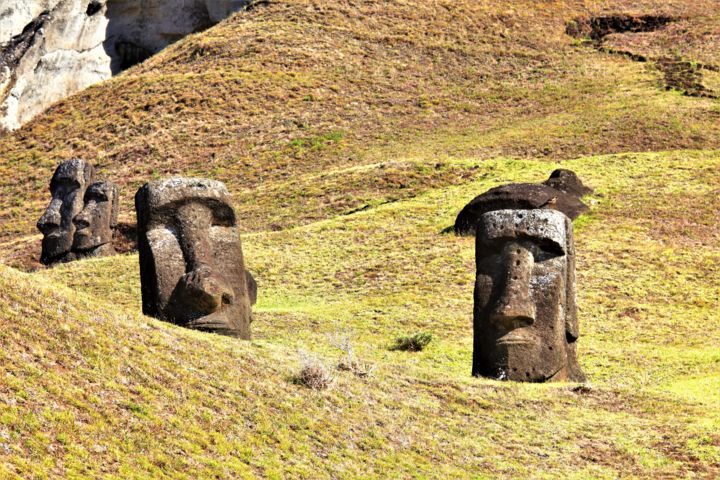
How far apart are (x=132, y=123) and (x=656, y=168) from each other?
2607 centimetres

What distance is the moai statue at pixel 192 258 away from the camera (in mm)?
19812

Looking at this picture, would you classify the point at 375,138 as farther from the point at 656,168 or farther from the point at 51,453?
the point at 51,453

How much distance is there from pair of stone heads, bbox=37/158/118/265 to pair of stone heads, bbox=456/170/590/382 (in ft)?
59.5

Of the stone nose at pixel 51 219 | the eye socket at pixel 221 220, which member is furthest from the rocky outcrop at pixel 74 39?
the eye socket at pixel 221 220

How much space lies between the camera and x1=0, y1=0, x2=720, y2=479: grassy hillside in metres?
13.1

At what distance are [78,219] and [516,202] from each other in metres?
12.4

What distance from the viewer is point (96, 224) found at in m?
35.9

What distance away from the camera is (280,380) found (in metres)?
15.4

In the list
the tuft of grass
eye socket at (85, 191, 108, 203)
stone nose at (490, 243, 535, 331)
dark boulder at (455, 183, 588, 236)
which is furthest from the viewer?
eye socket at (85, 191, 108, 203)

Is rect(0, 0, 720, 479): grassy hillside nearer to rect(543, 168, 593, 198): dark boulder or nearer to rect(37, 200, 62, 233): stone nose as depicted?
rect(543, 168, 593, 198): dark boulder

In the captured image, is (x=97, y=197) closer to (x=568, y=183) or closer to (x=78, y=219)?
(x=78, y=219)

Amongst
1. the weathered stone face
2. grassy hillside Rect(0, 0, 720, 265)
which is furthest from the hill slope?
grassy hillside Rect(0, 0, 720, 265)

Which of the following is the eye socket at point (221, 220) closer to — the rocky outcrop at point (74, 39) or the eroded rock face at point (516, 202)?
the eroded rock face at point (516, 202)

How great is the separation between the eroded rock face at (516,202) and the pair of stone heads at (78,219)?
1002 centimetres
